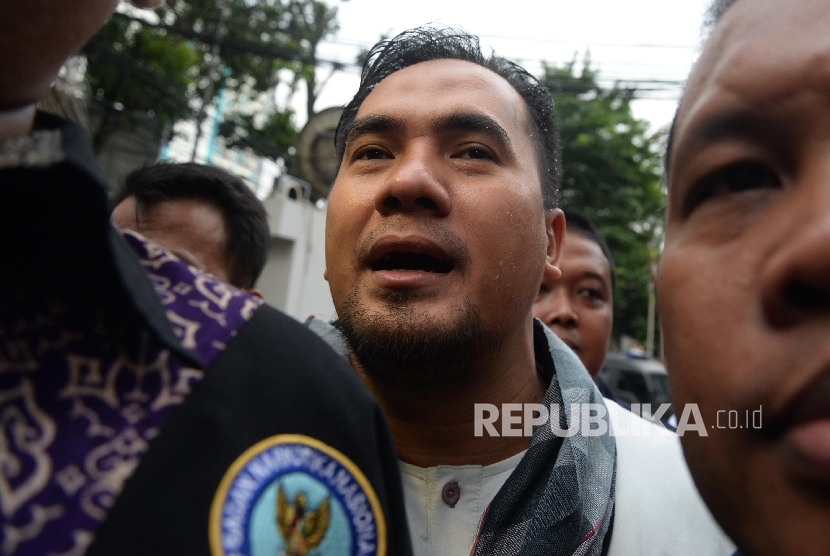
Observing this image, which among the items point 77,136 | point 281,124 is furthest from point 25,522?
point 281,124

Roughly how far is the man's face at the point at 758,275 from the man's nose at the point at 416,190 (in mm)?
735

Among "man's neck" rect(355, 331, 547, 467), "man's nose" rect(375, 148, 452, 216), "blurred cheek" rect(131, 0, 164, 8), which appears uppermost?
"man's nose" rect(375, 148, 452, 216)

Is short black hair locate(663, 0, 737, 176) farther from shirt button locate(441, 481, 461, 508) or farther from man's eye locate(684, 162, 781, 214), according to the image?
shirt button locate(441, 481, 461, 508)

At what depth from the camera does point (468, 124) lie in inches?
63.4

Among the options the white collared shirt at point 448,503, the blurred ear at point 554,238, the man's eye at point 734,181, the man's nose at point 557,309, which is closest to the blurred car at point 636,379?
the man's nose at point 557,309

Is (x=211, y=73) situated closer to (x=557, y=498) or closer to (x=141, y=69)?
(x=141, y=69)

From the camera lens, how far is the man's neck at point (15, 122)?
0.66 meters

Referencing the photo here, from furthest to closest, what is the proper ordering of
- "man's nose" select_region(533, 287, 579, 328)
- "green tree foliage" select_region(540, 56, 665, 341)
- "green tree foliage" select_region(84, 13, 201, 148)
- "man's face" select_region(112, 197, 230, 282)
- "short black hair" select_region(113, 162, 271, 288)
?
"green tree foliage" select_region(540, 56, 665, 341) → "green tree foliage" select_region(84, 13, 201, 148) → "man's nose" select_region(533, 287, 579, 328) → "short black hair" select_region(113, 162, 271, 288) → "man's face" select_region(112, 197, 230, 282)

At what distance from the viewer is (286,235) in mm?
6863

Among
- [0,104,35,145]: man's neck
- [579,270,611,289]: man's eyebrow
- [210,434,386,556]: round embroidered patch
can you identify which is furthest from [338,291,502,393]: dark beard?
[579,270,611,289]: man's eyebrow

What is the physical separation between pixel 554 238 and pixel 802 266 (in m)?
1.50

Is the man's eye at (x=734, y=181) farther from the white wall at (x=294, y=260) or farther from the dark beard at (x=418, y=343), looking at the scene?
the white wall at (x=294, y=260)

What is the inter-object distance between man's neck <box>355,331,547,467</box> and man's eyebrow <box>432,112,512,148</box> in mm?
598

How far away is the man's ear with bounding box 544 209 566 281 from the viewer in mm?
1950
